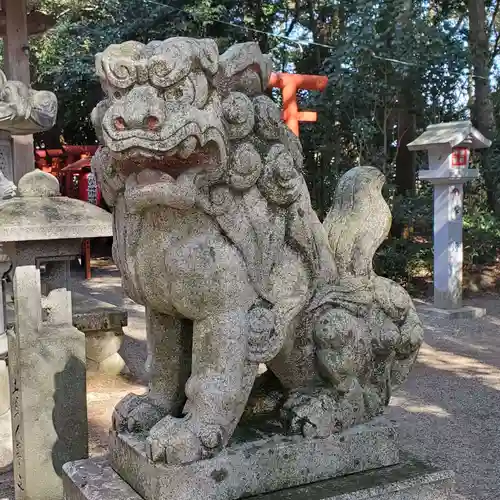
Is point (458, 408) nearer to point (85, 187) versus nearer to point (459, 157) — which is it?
point (459, 157)

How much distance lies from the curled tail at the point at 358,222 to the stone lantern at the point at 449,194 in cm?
599

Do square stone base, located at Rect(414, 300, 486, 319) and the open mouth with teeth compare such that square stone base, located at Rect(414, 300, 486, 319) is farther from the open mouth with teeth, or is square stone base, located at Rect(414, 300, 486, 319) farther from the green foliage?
the open mouth with teeth

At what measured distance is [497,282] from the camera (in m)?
9.41

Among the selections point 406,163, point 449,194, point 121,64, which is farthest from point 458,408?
point 406,163

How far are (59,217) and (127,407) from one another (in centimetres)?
150

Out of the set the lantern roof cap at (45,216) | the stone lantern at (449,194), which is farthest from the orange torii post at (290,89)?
the lantern roof cap at (45,216)

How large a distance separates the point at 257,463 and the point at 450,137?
657 cm

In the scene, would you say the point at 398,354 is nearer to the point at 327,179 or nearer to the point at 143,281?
the point at 143,281

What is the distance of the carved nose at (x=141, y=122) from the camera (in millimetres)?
1418

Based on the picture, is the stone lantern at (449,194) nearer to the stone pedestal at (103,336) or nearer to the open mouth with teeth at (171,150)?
the stone pedestal at (103,336)

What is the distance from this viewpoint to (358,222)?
1889 mm

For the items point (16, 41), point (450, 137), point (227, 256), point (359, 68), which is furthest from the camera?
point (359, 68)

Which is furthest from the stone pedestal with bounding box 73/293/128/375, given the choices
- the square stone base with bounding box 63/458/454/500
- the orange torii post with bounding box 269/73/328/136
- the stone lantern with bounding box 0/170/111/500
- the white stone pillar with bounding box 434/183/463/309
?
the white stone pillar with bounding box 434/183/463/309

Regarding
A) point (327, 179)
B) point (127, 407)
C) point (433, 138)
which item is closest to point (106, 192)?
point (127, 407)
